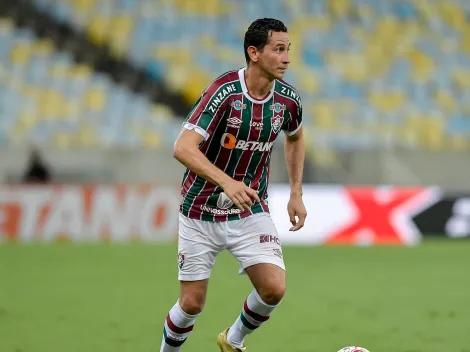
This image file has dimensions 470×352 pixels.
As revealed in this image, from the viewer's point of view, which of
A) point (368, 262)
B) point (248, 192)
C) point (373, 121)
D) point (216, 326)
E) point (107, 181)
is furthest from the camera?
point (373, 121)

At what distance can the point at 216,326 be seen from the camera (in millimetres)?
8000

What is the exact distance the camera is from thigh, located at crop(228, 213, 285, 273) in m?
5.72

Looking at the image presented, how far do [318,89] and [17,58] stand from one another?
6.72m

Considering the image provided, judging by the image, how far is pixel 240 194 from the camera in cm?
501

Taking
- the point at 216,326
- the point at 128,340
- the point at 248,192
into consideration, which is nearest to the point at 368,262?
the point at 216,326

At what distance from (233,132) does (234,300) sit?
4455 mm

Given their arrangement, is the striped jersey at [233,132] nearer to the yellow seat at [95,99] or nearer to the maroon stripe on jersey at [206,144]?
the maroon stripe on jersey at [206,144]

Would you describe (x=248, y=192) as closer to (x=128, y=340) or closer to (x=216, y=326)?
(x=128, y=340)

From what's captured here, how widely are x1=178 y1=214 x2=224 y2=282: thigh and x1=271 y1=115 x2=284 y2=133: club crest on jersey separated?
0.71 meters

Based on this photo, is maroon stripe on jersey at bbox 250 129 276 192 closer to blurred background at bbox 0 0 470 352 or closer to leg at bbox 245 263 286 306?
leg at bbox 245 263 286 306

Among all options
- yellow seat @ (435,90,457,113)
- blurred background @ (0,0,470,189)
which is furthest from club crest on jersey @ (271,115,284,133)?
yellow seat @ (435,90,457,113)

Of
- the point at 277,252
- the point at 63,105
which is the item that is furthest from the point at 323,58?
the point at 277,252

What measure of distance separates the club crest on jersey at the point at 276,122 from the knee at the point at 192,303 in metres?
1.13

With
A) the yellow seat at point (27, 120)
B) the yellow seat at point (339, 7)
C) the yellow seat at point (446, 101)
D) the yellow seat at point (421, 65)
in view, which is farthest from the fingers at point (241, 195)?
the yellow seat at point (339, 7)
